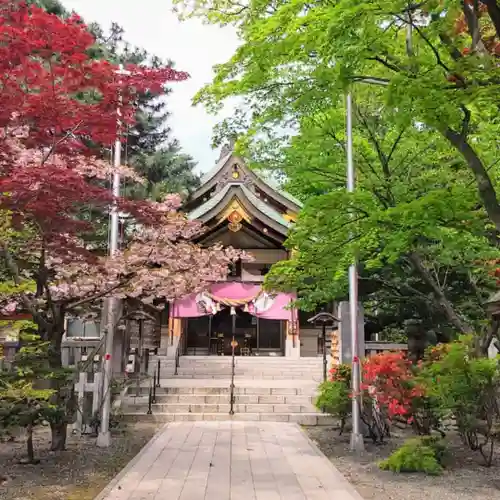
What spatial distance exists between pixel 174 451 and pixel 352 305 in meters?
4.47

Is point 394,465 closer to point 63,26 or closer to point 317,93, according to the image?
point 317,93

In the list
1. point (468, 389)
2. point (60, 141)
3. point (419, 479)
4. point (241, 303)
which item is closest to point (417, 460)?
point (419, 479)

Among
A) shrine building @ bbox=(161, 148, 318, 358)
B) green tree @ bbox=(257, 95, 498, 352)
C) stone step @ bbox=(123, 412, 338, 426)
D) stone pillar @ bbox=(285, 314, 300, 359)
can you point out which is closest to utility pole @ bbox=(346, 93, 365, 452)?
green tree @ bbox=(257, 95, 498, 352)

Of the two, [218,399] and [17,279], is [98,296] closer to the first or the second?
[17,279]

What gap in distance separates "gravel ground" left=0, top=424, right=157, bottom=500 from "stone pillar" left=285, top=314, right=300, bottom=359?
12.2m

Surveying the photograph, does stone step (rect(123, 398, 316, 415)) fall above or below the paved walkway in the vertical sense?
above

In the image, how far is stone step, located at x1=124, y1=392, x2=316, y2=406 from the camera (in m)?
14.5

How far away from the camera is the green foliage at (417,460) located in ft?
27.3

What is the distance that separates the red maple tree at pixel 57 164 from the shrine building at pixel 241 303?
12640mm

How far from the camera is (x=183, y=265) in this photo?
439 inches

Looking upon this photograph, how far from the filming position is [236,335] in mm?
26047

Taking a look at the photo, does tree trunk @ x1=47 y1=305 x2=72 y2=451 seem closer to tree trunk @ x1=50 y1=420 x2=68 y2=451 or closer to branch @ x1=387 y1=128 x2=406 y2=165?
tree trunk @ x1=50 y1=420 x2=68 y2=451

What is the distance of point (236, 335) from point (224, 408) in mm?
11875

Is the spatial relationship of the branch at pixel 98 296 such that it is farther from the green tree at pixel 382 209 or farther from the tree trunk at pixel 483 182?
the tree trunk at pixel 483 182
